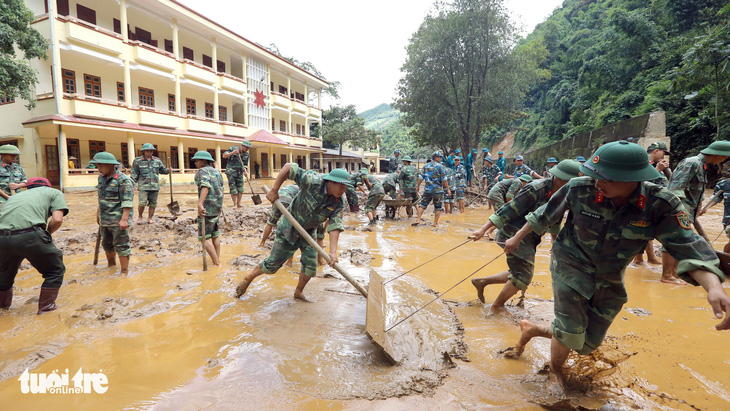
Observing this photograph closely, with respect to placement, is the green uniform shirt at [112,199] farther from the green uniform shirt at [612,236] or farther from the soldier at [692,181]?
the soldier at [692,181]

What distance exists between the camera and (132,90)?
55.9 ft

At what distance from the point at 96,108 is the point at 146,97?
3.98m

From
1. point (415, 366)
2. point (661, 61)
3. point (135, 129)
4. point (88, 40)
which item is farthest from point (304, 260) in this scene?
point (661, 61)

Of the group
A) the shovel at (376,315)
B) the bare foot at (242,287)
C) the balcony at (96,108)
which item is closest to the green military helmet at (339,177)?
the shovel at (376,315)

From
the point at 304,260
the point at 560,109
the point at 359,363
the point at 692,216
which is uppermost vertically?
the point at 560,109

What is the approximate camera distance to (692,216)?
172 inches

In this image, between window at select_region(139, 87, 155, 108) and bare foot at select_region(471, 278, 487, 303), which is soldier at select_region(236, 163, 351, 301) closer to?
bare foot at select_region(471, 278, 487, 303)

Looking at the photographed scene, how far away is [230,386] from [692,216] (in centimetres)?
570

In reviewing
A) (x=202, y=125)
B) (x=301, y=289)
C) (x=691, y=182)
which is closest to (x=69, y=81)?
(x=202, y=125)

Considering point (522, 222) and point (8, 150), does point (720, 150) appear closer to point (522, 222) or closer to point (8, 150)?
point (522, 222)

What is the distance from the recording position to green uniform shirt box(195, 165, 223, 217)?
17.0 feet

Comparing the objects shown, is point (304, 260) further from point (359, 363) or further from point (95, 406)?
point (95, 406)

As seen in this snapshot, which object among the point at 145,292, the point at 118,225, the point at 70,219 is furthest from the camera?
the point at 70,219

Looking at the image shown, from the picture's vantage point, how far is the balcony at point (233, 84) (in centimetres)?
2094
